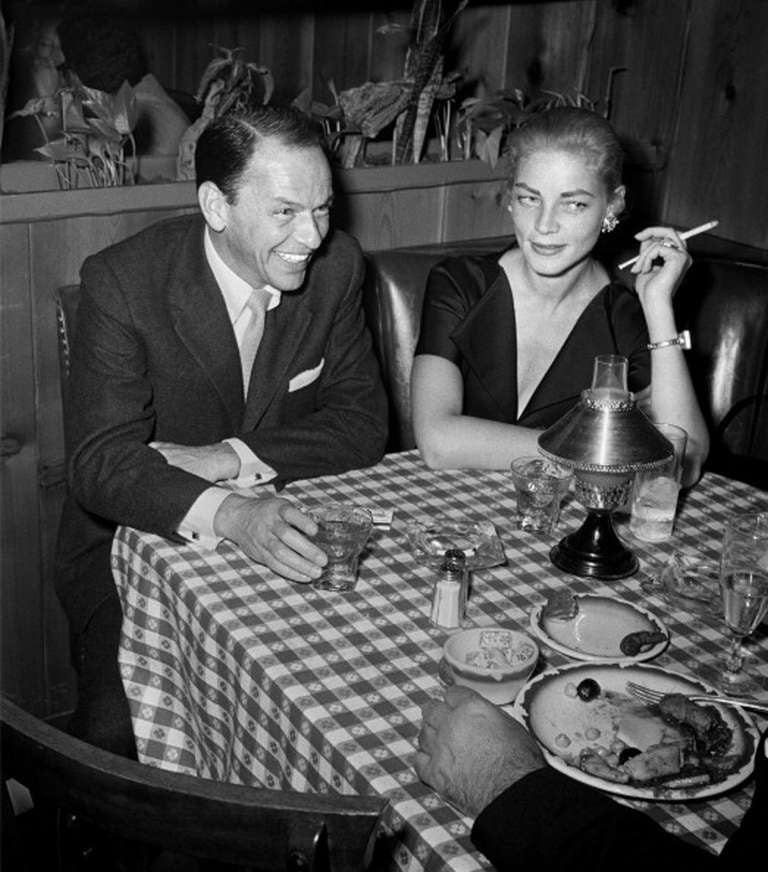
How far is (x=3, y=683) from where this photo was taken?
9.45ft

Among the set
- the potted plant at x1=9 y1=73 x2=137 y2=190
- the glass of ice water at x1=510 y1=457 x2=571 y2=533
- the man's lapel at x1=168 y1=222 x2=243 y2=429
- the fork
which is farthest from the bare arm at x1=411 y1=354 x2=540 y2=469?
the potted plant at x1=9 y1=73 x2=137 y2=190

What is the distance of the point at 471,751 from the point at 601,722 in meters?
0.23

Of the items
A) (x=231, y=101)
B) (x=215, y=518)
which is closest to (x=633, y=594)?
(x=215, y=518)

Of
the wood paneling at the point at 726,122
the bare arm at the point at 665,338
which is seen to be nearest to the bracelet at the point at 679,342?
the bare arm at the point at 665,338

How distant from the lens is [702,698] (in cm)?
146

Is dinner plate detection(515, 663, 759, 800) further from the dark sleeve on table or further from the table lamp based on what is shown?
the table lamp

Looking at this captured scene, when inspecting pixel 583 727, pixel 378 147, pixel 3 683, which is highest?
pixel 378 147

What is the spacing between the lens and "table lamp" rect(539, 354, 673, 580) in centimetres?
173

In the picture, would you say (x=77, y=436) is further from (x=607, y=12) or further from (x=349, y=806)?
(x=607, y=12)

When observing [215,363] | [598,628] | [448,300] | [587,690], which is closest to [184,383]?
[215,363]

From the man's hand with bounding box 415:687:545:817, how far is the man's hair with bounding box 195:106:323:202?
1253mm

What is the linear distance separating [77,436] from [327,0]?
3.19m

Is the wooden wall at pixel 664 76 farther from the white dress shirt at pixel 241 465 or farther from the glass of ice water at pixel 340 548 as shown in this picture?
the glass of ice water at pixel 340 548

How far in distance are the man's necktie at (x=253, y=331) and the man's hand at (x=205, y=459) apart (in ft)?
0.84
